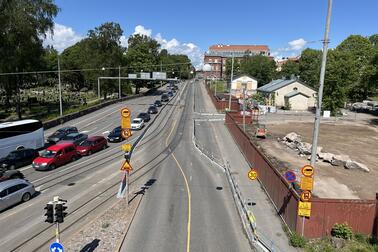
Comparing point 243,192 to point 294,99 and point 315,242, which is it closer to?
point 315,242

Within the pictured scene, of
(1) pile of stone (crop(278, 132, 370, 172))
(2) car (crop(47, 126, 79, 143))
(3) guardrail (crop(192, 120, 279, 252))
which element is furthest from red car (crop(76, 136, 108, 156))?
(1) pile of stone (crop(278, 132, 370, 172))

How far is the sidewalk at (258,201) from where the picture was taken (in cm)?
1634

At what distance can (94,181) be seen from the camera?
1003 inches

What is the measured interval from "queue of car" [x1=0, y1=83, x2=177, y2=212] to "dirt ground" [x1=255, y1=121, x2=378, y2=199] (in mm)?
17858

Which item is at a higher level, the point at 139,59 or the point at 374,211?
the point at 139,59

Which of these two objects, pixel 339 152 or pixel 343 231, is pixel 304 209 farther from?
pixel 339 152

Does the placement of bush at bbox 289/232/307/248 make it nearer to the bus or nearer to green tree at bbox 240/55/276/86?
the bus

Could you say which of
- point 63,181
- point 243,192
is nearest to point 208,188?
point 243,192

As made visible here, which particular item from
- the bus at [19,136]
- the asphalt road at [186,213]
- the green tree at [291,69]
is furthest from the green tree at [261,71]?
the bus at [19,136]

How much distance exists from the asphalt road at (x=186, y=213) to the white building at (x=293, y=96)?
48.7m

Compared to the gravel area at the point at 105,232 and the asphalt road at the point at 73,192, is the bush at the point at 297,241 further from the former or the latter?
the asphalt road at the point at 73,192

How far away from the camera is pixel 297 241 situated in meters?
15.5

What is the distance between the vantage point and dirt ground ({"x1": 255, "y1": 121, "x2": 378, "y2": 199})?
23453 millimetres

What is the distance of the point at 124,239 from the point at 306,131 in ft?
125
